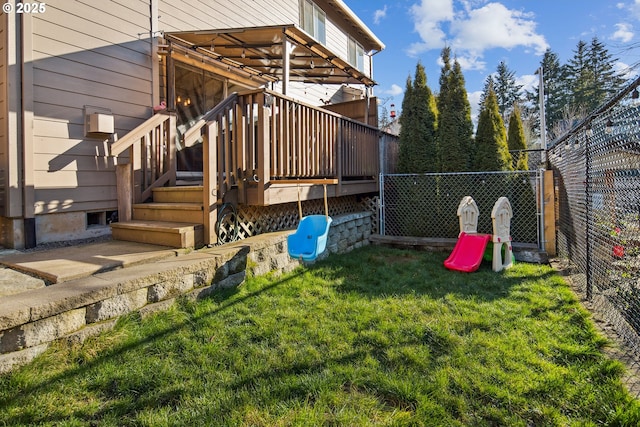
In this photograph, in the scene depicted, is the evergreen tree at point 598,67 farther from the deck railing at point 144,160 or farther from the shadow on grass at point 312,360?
the deck railing at point 144,160

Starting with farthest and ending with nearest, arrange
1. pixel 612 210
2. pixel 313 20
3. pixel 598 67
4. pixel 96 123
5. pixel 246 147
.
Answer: pixel 598 67, pixel 313 20, pixel 96 123, pixel 246 147, pixel 612 210

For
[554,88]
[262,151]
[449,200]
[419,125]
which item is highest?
[554,88]

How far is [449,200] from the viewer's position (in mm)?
5988

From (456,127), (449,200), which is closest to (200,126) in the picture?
(449,200)

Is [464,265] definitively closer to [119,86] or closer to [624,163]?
[624,163]

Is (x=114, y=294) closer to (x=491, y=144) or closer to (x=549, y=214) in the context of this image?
(x=549, y=214)

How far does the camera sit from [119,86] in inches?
190

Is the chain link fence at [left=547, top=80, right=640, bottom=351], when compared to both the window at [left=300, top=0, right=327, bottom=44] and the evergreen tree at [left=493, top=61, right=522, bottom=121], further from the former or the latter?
the evergreen tree at [left=493, top=61, right=522, bottom=121]

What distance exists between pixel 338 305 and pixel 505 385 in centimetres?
146

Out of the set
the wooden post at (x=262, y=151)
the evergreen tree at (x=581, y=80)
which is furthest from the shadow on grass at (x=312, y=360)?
the evergreen tree at (x=581, y=80)

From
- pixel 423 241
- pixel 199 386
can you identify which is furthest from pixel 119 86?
pixel 423 241

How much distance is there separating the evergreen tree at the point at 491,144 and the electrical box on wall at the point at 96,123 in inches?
221

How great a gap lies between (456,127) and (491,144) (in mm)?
644

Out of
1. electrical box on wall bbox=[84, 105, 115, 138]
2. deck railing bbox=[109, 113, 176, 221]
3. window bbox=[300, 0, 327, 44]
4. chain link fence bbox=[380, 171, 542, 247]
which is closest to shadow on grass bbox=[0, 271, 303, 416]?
deck railing bbox=[109, 113, 176, 221]
